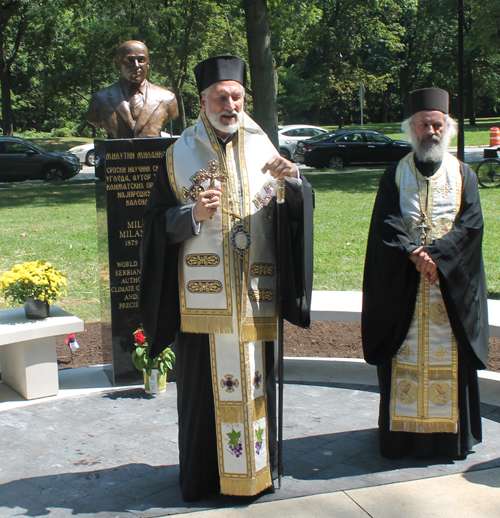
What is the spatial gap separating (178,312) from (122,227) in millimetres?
2095

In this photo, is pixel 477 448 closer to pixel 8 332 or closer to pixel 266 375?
pixel 266 375

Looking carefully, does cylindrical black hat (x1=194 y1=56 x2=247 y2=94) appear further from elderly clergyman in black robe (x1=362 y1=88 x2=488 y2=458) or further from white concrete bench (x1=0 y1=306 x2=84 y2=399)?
white concrete bench (x1=0 y1=306 x2=84 y2=399)

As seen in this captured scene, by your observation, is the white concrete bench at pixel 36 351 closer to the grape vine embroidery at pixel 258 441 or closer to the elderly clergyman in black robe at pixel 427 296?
the grape vine embroidery at pixel 258 441

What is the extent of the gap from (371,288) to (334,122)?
4691cm

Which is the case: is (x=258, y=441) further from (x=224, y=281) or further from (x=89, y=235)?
(x=89, y=235)

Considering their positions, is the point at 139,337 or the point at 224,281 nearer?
the point at 224,281

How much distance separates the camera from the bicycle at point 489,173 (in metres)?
15.5

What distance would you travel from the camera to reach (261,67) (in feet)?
40.8

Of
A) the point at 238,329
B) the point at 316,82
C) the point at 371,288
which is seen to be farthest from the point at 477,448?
the point at 316,82

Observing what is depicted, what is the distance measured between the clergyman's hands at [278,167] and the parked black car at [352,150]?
1964cm

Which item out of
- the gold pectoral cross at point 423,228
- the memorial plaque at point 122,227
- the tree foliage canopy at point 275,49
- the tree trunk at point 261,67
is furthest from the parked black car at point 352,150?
the gold pectoral cross at point 423,228

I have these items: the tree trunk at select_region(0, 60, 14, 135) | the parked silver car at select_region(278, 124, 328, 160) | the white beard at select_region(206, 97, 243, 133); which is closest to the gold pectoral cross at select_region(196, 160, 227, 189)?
the white beard at select_region(206, 97, 243, 133)

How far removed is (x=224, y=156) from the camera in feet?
11.8

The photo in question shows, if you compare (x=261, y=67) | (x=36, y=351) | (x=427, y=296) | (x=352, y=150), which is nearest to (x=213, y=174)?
(x=427, y=296)
